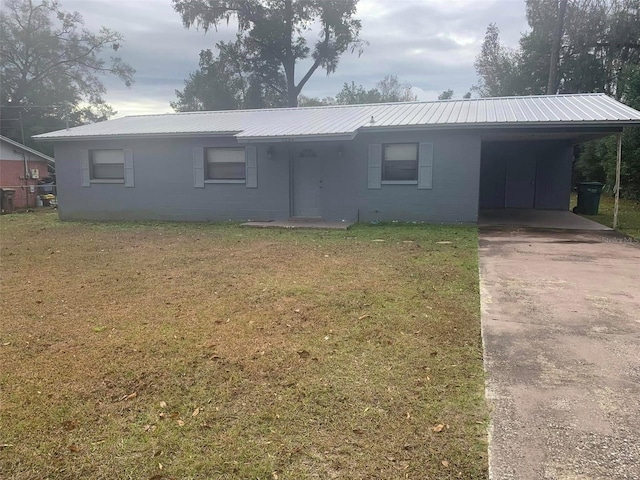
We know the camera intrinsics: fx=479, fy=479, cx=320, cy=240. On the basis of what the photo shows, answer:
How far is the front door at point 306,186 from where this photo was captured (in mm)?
12954

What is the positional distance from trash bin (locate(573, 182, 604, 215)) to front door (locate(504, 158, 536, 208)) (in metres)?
1.50

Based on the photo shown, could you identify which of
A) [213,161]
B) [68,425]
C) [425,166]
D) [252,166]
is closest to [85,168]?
[213,161]

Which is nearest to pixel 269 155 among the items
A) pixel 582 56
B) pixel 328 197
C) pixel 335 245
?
pixel 328 197

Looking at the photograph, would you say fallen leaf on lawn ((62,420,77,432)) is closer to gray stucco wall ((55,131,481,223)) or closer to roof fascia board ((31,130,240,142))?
gray stucco wall ((55,131,481,223))

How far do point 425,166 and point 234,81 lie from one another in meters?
27.4

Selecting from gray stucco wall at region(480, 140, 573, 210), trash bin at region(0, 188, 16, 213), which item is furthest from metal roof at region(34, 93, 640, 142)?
trash bin at region(0, 188, 16, 213)

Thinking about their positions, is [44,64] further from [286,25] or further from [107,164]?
[107,164]

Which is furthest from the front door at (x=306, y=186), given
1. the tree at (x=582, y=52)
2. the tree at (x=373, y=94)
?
the tree at (x=373, y=94)

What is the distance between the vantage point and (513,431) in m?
2.54

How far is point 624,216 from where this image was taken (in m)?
13.8

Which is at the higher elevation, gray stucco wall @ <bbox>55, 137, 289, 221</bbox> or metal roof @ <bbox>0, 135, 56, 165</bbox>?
metal roof @ <bbox>0, 135, 56, 165</bbox>

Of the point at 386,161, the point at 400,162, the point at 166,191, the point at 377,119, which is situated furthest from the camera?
the point at 166,191

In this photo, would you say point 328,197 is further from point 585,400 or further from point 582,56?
point 582,56

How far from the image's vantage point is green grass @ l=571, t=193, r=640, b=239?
10.9 m
